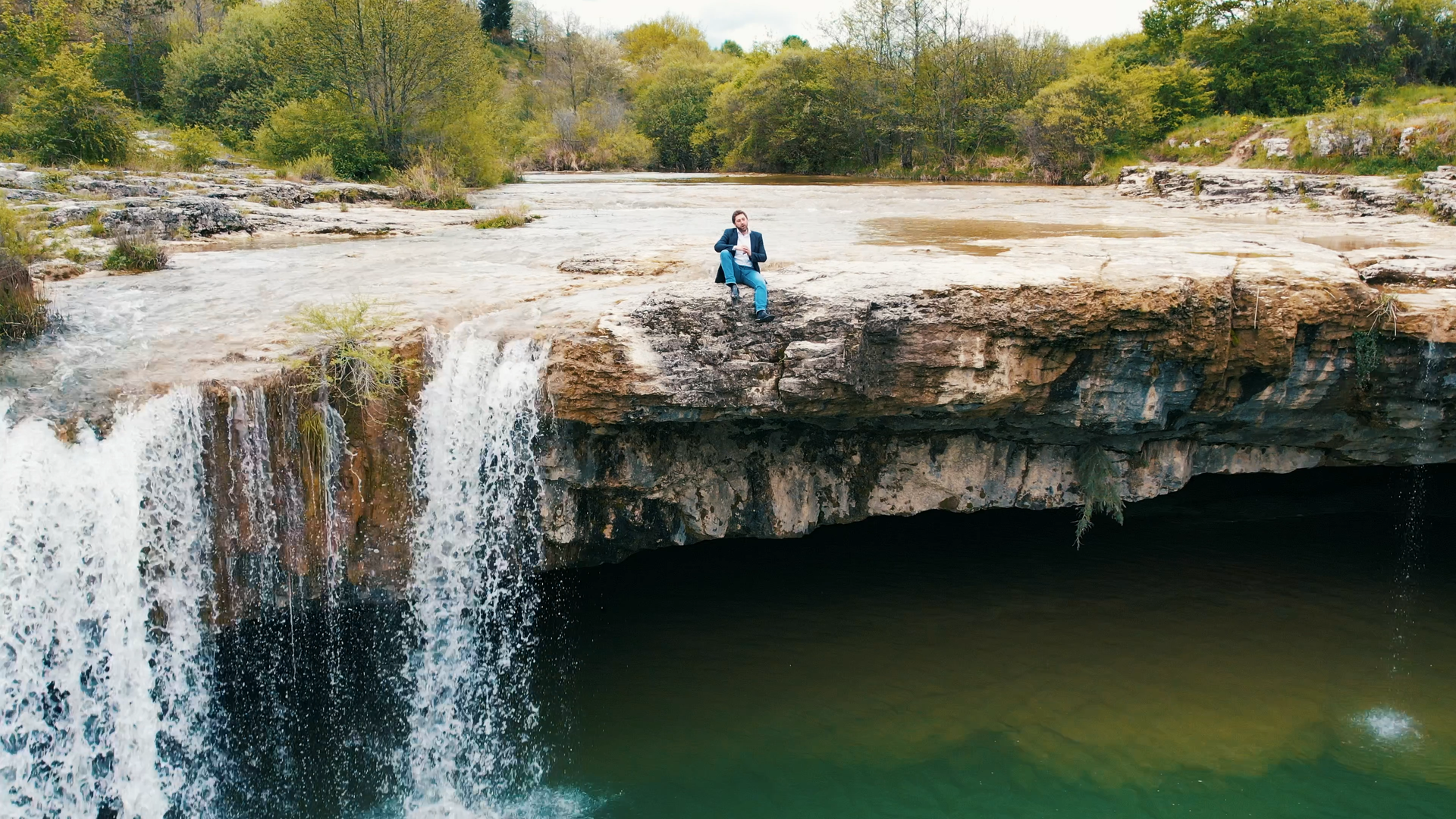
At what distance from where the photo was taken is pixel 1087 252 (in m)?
8.38

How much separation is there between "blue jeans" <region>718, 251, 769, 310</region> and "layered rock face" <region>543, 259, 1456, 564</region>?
0.21m

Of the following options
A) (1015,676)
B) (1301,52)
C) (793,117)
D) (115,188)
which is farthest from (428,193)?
(1301,52)

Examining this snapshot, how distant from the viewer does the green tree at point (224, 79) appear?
28.9 m

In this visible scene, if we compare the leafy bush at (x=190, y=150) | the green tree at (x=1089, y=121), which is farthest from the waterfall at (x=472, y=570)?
the green tree at (x=1089, y=121)

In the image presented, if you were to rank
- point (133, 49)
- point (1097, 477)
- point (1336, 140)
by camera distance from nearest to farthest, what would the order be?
point (1097, 477)
point (1336, 140)
point (133, 49)

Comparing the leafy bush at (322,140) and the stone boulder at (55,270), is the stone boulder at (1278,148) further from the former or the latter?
the stone boulder at (55,270)

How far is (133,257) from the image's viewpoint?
9.48 meters

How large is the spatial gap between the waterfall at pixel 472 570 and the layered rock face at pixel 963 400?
1.16ft

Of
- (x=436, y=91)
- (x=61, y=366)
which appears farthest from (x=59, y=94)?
(x=61, y=366)

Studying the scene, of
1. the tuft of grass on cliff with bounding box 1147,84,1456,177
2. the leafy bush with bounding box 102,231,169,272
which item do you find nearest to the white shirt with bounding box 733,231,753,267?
the leafy bush with bounding box 102,231,169,272

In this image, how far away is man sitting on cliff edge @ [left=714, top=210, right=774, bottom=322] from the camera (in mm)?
6734

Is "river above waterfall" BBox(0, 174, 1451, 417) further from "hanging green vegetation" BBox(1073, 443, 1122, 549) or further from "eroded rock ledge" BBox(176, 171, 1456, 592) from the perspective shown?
"hanging green vegetation" BBox(1073, 443, 1122, 549)

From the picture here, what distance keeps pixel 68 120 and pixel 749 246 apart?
49.6 feet

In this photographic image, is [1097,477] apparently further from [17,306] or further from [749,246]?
[17,306]
